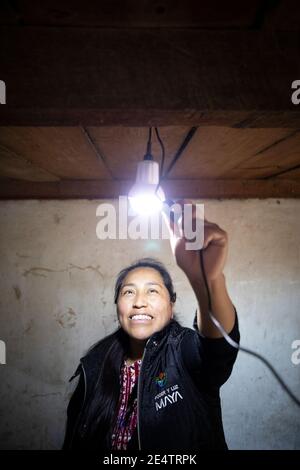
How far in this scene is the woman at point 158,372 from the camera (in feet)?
3.84

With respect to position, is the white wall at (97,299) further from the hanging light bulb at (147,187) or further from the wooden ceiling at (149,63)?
the wooden ceiling at (149,63)

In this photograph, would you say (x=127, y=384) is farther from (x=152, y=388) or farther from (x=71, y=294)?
(x=71, y=294)

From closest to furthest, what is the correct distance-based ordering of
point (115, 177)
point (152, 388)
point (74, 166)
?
point (152, 388) → point (74, 166) → point (115, 177)

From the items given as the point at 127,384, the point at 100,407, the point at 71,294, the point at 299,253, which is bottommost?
the point at 100,407

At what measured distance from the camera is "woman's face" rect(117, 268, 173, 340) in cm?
183

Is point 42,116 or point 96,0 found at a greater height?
point 96,0

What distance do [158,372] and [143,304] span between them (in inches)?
15.3

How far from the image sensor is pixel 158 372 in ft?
5.50

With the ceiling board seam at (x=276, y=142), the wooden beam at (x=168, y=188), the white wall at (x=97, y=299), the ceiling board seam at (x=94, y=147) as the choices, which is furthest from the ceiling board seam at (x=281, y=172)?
the ceiling board seam at (x=94, y=147)

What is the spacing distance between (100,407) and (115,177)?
1.57 m

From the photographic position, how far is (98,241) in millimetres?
2541

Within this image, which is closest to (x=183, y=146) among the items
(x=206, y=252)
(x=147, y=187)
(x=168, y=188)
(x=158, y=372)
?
(x=147, y=187)

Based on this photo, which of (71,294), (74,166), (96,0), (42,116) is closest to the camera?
(96,0)
